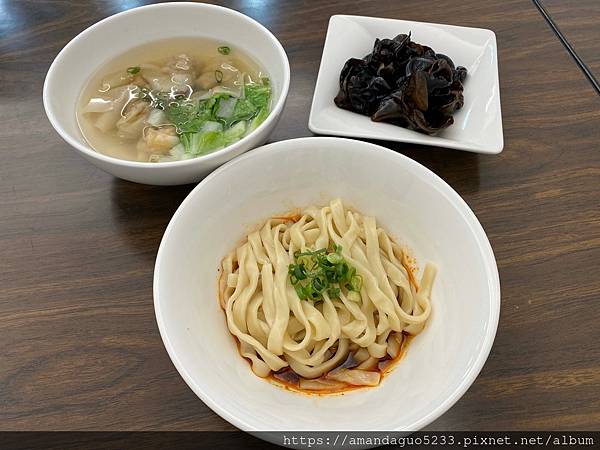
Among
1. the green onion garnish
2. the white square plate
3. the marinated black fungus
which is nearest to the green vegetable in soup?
the white square plate

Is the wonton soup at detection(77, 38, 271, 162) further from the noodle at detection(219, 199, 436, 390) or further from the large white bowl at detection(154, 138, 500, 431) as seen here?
the noodle at detection(219, 199, 436, 390)

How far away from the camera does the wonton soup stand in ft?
4.98

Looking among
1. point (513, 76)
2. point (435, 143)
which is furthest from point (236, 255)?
point (513, 76)

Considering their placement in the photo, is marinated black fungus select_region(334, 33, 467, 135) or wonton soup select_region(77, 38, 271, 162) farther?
marinated black fungus select_region(334, 33, 467, 135)

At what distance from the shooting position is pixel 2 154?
165cm

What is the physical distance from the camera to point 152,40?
1706 millimetres

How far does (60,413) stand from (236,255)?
547 mm

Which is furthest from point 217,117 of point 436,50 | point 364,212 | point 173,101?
point 436,50

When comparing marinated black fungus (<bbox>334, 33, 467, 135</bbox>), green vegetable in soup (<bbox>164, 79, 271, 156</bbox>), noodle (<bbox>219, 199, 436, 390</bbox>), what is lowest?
noodle (<bbox>219, 199, 436, 390</bbox>)

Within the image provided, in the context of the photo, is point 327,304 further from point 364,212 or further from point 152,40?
point 152,40

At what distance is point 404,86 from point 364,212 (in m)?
0.47

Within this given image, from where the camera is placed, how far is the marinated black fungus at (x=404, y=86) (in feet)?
5.39

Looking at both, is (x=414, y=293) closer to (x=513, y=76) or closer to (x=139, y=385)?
(x=139, y=385)

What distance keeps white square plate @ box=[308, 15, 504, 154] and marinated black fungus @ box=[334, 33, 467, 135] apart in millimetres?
30
